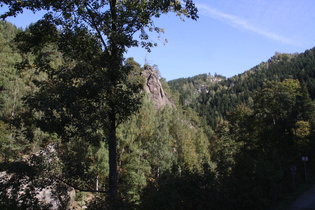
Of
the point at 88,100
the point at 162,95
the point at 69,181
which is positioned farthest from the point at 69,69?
the point at 162,95

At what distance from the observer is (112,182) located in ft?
22.2

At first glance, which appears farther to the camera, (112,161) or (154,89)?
(154,89)

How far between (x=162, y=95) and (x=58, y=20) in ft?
193

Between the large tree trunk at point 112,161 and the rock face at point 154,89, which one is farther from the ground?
the rock face at point 154,89

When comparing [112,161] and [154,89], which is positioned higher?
[154,89]

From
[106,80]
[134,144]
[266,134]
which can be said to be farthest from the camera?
[134,144]

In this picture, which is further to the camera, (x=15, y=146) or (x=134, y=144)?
(x=134, y=144)

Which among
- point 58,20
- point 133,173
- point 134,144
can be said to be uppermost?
point 58,20

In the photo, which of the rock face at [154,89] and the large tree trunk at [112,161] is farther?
the rock face at [154,89]

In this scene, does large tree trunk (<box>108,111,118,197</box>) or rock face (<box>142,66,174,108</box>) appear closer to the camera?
large tree trunk (<box>108,111,118,197</box>)

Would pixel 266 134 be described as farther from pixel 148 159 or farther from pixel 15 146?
pixel 15 146

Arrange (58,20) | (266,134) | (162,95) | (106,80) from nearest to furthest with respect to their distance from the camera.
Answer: (106,80) → (58,20) → (266,134) → (162,95)

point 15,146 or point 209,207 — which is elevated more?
point 15,146

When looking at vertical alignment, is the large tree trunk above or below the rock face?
below
